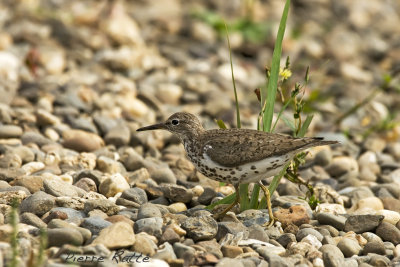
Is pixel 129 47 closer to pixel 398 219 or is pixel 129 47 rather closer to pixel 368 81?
pixel 368 81

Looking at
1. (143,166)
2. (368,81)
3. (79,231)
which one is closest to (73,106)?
(143,166)

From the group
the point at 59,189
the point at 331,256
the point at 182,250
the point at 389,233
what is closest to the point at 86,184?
the point at 59,189

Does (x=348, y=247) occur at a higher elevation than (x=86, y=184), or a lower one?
lower

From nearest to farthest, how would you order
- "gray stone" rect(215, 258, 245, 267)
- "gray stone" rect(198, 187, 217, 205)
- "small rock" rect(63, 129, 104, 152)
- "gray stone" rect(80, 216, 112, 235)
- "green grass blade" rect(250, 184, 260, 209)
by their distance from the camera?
"gray stone" rect(215, 258, 245, 267) → "gray stone" rect(80, 216, 112, 235) → "green grass blade" rect(250, 184, 260, 209) → "gray stone" rect(198, 187, 217, 205) → "small rock" rect(63, 129, 104, 152)

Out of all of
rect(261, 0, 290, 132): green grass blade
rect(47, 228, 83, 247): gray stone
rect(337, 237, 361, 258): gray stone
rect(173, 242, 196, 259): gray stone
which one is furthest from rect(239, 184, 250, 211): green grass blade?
rect(47, 228, 83, 247): gray stone

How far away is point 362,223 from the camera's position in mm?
6754

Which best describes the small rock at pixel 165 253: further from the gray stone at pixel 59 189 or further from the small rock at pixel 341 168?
the small rock at pixel 341 168

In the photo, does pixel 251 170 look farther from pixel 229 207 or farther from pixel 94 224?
pixel 94 224

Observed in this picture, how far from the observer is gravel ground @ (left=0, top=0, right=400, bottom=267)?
590 cm

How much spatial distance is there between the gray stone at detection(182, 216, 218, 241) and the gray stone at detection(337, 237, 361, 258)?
1.29 m

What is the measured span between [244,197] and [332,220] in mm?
1015

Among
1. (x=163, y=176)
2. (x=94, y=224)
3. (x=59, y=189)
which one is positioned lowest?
(x=94, y=224)

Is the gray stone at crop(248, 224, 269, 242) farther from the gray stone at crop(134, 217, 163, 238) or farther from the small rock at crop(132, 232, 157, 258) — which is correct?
the small rock at crop(132, 232, 157, 258)

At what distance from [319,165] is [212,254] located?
4.20 meters
